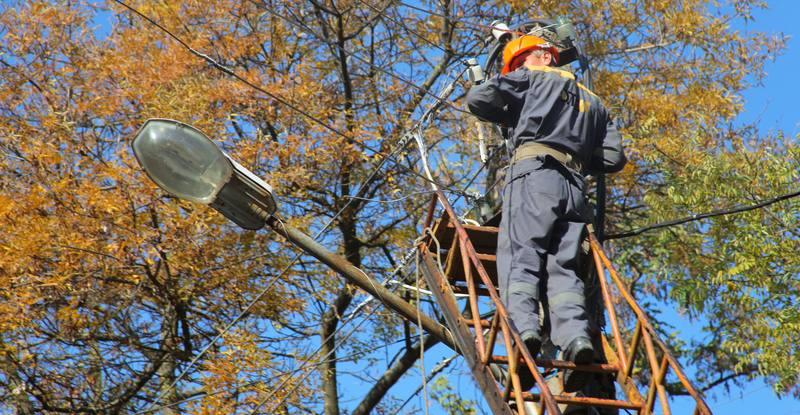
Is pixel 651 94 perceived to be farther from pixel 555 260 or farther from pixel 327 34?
pixel 555 260

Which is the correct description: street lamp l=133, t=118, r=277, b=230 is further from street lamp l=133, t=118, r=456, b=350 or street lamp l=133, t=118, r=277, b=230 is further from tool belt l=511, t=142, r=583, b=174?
tool belt l=511, t=142, r=583, b=174

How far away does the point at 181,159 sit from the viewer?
5.52m

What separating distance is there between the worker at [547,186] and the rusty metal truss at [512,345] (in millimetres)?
150

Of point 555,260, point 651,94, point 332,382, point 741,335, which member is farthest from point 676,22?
point 555,260

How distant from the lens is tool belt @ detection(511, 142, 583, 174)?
225 inches

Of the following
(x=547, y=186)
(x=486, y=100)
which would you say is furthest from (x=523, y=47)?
(x=547, y=186)

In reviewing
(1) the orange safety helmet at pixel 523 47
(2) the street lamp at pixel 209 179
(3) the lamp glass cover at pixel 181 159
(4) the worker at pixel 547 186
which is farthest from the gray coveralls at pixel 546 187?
(3) the lamp glass cover at pixel 181 159

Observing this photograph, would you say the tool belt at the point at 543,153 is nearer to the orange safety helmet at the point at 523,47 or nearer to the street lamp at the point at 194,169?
the orange safety helmet at the point at 523,47

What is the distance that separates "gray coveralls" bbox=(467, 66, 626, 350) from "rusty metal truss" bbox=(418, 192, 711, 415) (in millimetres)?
174

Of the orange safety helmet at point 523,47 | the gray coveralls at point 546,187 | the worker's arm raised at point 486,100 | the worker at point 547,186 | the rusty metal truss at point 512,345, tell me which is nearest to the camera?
the rusty metal truss at point 512,345

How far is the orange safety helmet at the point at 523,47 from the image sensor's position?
6520 mm

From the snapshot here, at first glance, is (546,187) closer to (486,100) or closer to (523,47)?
(486,100)

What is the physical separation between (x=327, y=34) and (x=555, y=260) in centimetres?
715

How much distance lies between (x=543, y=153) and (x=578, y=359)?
159 cm
